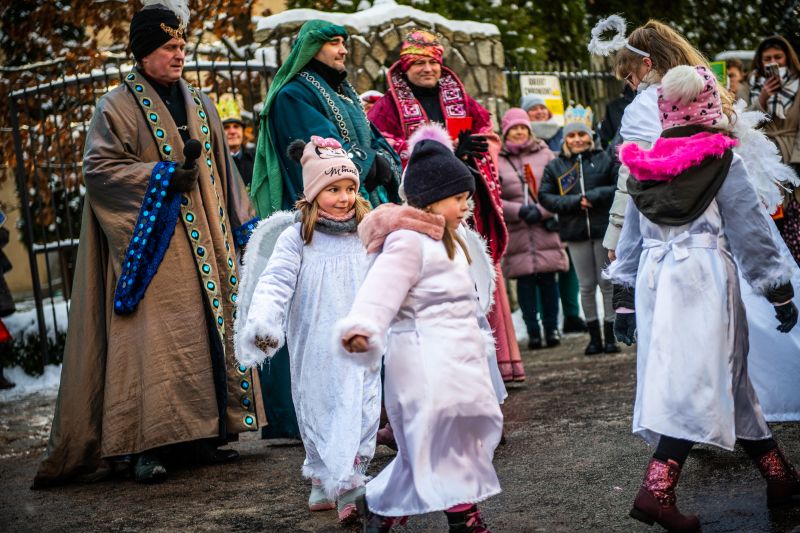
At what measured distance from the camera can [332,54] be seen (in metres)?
6.03

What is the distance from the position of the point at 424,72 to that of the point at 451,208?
2.85 m

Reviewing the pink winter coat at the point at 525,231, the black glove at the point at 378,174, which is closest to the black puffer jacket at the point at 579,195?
the pink winter coat at the point at 525,231

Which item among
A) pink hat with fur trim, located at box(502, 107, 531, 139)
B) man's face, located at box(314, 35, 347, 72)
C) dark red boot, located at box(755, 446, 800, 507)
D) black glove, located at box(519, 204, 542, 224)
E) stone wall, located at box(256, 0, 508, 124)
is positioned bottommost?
dark red boot, located at box(755, 446, 800, 507)

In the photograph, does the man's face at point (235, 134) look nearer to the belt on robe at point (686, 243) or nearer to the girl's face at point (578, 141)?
the girl's face at point (578, 141)

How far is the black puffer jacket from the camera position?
9039 mm

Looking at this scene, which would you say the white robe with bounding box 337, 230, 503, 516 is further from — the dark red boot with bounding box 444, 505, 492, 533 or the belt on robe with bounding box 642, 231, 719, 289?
the belt on robe with bounding box 642, 231, 719, 289

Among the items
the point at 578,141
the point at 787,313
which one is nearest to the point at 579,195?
the point at 578,141

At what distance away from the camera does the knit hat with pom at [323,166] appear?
4730mm

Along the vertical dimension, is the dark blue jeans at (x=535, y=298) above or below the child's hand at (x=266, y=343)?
below

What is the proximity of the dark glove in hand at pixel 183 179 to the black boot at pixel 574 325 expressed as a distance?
228 inches

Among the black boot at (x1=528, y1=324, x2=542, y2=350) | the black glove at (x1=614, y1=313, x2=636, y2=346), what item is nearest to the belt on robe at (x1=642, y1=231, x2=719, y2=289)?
the black glove at (x1=614, y1=313, x2=636, y2=346)

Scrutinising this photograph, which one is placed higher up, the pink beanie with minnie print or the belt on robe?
the pink beanie with minnie print

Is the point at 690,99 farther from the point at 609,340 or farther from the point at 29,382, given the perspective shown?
the point at 29,382

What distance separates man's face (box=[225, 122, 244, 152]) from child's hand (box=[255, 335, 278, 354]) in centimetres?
579
